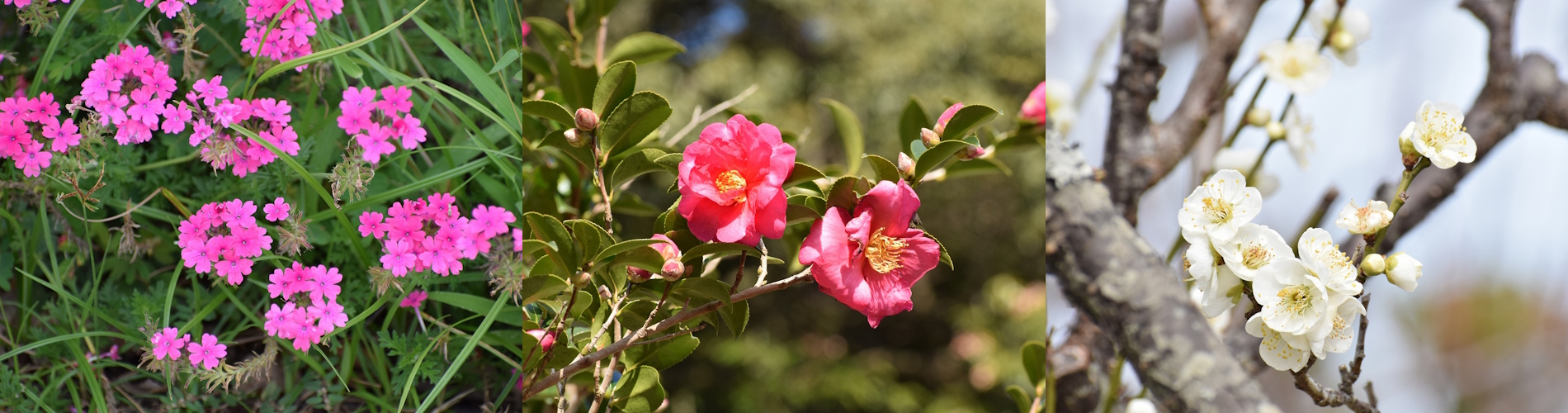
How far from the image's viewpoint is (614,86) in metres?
0.33

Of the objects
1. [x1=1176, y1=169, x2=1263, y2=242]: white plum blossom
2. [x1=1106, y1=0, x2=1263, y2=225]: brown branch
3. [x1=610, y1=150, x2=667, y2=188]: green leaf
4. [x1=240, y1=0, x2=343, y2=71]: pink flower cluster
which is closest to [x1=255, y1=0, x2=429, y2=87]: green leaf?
[x1=240, y1=0, x2=343, y2=71]: pink flower cluster

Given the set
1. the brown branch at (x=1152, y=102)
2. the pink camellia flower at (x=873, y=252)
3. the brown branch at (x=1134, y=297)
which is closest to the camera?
the pink camellia flower at (x=873, y=252)

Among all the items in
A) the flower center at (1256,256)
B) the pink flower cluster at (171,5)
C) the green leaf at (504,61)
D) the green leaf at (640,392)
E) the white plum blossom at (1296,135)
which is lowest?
the white plum blossom at (1296,135)

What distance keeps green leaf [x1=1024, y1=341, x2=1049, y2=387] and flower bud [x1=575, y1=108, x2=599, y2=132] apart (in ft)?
1.00

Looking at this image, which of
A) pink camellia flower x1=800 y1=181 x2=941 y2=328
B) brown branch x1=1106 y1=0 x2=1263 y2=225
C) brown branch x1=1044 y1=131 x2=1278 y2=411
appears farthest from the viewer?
brown branch x1=1106 y1=0 x2=1263 y2=225

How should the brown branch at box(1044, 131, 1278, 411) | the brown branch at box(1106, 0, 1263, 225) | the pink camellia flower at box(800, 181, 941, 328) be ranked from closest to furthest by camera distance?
the pink camellia flower at box(800, 181, 941, 328), the brown branch at box(1044, 131, 1278, 411), the brown branch at box(1106, 0, 1263, 225)

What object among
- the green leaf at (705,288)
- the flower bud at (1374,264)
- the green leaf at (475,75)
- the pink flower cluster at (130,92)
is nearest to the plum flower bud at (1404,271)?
the flower bud at (1374,264)

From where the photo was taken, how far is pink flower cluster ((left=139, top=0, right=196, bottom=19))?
1.02 feet

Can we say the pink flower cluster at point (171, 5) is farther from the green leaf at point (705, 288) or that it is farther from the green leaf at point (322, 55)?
the green leaf at point (705, 288)

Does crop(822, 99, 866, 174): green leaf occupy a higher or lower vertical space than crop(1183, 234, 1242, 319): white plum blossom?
lower

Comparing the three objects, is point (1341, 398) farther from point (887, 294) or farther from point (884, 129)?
point (884, 129)

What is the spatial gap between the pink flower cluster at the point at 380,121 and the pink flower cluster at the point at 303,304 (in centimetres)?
5

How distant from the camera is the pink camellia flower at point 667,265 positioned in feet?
0.97

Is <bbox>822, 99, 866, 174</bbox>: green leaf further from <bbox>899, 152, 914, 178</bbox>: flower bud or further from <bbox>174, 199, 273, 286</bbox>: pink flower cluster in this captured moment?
<bbox>174, 199, 273, 286</bbox>: pink flower cluster
